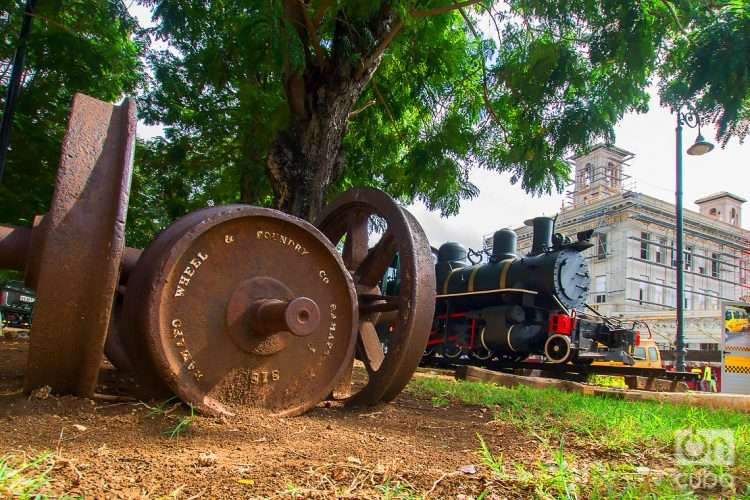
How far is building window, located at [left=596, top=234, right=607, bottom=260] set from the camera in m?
34.5

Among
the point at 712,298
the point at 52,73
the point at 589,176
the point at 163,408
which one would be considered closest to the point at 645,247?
the point at 589,176

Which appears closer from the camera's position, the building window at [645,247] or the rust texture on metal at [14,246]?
the rust texture on metal at [14,246]

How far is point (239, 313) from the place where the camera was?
9.66ft

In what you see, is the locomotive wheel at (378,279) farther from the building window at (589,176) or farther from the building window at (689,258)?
the building window at (689,258)

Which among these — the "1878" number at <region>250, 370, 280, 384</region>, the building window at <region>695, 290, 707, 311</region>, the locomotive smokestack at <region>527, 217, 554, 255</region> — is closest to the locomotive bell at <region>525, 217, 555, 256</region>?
the locomotive smokestack at <region>527, 217, 554, 255</region>

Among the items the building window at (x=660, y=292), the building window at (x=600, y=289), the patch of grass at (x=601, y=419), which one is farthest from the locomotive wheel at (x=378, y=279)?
the building window at (x=660, y=292)

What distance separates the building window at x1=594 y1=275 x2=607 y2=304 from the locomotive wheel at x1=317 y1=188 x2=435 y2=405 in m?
32.4

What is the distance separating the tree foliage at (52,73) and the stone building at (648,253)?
28.3 m

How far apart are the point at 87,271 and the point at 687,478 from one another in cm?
257

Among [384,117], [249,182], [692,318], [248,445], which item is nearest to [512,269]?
[384,117]

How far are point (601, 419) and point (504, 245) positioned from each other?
9.44 meters

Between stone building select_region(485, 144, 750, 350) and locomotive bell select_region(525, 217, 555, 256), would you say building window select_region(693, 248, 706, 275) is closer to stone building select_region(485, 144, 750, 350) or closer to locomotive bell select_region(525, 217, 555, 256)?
stone building select_region(485, 144, 750, 350)

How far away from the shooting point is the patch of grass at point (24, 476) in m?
1.54

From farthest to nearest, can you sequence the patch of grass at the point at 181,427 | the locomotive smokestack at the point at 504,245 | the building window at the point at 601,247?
the building window at the point at 601,247 → the locomotive smokestack at the point at 504,245 → the patch of grass at the point at 181,427
